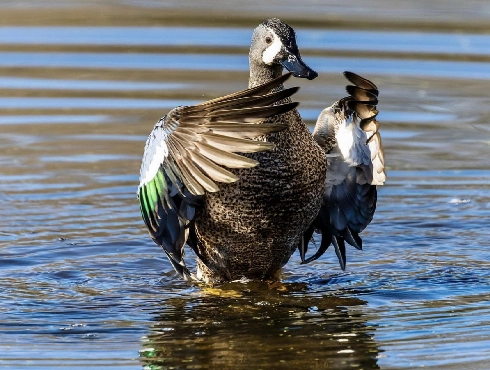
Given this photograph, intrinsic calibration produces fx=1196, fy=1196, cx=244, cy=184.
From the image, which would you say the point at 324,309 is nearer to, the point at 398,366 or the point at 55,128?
the point at 398,366

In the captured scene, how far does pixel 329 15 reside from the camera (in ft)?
46.7

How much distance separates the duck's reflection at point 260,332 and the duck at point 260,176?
1.03ft

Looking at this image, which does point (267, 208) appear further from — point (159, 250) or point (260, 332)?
point (159, 250)

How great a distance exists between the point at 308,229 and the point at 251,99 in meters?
2.09

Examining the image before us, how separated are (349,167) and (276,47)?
3.48 ft

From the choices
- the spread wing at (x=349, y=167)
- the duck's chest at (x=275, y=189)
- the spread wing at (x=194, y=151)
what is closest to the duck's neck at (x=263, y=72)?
the duck's chest at (x=275, y=189)

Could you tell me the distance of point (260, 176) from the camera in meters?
6.98

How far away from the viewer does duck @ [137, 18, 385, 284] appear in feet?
20.2

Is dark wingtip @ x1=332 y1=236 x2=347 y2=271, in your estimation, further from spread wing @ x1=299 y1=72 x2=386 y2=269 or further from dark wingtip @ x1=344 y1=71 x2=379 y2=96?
dark wingtip @ x1=344 y1=71 x2=379 y2=96

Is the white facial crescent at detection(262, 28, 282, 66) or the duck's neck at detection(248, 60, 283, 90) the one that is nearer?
the white facial crescent at detection(262, 28, 282, 66)

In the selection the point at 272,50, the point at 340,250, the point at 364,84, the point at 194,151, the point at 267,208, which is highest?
the point at 272,50

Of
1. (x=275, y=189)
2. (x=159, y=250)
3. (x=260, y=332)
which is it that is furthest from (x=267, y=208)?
(x=159, y=250)

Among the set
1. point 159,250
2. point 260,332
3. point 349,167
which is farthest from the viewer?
point 159,250

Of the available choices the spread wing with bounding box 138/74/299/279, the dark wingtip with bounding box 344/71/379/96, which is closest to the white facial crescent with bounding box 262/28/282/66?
the dark wingtip with bounding box 344/71/379/96
